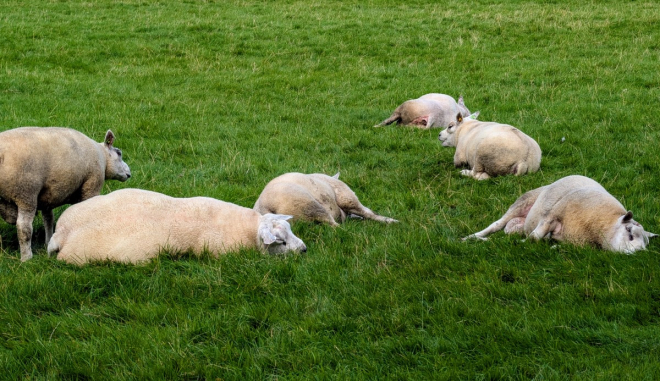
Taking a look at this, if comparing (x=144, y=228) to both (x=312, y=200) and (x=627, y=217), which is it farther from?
(x=627, y=217)

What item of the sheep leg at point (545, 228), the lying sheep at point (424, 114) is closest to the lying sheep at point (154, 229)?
the sheep leg at point (545, 228)

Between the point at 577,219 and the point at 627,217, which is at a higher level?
the point at 627,217

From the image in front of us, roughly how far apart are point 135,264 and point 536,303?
10.6 ft

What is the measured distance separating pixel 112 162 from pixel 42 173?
1403 millimetres

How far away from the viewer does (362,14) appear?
23.1 metres

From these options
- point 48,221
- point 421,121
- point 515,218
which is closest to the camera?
point 515,218

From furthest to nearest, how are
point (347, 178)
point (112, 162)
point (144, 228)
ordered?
point (347, 178), point (112, 162), point (144, 228)

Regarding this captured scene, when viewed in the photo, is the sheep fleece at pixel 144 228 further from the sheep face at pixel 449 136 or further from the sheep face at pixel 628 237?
the sheep face at pixel 449 136

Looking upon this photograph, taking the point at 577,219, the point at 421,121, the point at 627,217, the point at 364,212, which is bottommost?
the point at 421,121

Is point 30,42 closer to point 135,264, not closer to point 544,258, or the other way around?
point 135,264

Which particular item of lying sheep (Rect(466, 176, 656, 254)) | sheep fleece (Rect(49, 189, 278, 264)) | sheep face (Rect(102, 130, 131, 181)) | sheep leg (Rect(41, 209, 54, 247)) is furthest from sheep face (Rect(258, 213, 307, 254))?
sheep face (Rect(102, 130, 131, 181))

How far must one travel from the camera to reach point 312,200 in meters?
7.61

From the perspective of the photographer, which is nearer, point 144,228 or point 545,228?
point 144,228

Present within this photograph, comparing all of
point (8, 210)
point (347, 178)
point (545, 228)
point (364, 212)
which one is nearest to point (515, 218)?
point (545, 228)
